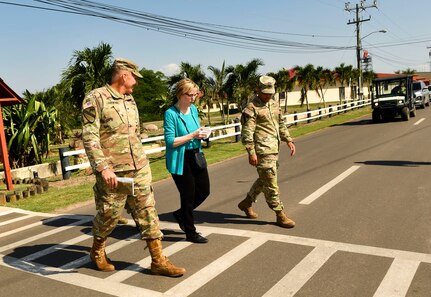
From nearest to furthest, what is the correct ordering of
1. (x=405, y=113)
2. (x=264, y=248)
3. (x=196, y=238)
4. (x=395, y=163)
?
(x=264, y=248), (x=196, y=238), (x=395, y=163), (x=405, y=113)

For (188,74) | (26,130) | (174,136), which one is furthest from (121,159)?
(188,74)

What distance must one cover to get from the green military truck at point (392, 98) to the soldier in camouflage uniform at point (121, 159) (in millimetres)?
19246

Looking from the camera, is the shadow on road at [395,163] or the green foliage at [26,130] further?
the green foliage at [26,130]

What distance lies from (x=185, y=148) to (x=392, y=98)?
18837 millimetres

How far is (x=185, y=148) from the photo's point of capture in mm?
4457

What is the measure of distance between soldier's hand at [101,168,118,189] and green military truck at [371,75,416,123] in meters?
19.6

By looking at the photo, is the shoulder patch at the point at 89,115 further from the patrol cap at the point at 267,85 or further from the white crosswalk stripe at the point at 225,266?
the patrol cap at the point at 267,85

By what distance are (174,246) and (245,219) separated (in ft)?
4.49

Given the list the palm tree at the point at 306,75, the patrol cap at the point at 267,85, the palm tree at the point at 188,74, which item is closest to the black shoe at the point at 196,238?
the patrol cap at the point at 267,85

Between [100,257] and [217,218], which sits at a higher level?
[100,257]

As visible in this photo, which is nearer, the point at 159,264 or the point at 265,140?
the point at 159,264

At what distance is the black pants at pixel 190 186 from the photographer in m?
4.46

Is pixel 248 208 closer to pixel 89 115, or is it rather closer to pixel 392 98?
pixel 89 115

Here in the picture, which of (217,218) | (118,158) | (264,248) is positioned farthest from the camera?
(217,218)
